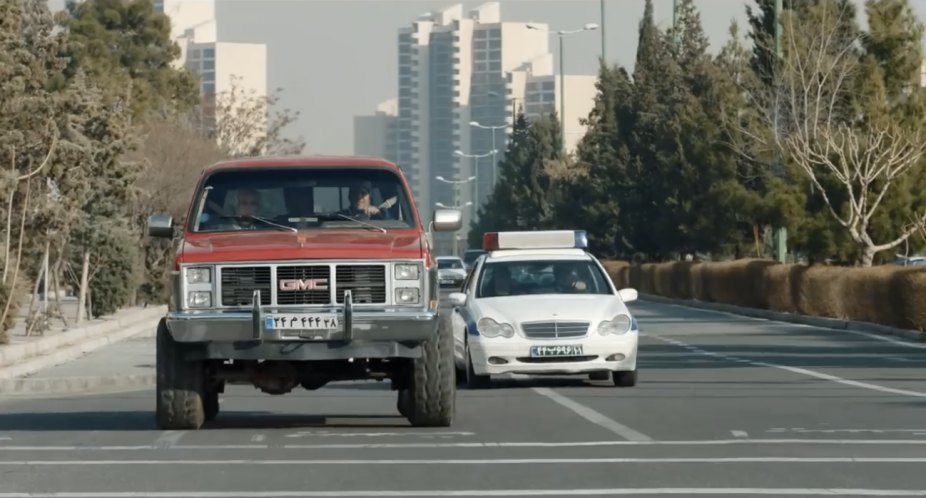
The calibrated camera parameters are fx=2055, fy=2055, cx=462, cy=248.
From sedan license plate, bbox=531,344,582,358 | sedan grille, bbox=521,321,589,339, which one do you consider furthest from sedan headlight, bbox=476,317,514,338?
sedan license plate, bbox=531,344,582,358

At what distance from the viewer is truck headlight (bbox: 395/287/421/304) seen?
1572cm

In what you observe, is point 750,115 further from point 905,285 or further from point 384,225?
point 384,225

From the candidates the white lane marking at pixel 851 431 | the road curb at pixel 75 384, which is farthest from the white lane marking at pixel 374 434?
the road curb at pixel 75 384

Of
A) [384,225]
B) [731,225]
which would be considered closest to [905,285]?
[384,225]

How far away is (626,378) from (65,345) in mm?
12551

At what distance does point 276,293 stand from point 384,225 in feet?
4.48

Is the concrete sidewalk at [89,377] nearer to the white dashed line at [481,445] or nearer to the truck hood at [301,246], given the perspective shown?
the truck hood at [301,246]

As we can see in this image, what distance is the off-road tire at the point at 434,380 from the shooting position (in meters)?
15.9

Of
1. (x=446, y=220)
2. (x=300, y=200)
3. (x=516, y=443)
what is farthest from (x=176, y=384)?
(x=516, y=443)

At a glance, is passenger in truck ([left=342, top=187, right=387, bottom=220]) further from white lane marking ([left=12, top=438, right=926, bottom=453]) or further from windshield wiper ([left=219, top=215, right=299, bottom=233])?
white lane marking ([left=12, top=438, right=926, bottom=453])

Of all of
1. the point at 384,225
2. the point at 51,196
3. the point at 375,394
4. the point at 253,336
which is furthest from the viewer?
the point at 51,196

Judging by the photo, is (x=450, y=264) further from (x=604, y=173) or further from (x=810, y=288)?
(x=810, y=288)

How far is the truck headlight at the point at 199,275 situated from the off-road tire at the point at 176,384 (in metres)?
0.40

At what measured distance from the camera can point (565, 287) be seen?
23438 millimetres
